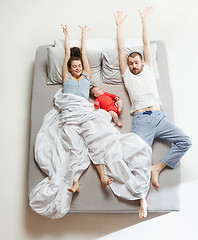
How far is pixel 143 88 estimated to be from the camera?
2.33 metres

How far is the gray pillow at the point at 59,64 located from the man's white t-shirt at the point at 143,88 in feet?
0.79

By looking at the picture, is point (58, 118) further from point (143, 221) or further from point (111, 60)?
point (143, 221)

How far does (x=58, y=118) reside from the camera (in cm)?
231

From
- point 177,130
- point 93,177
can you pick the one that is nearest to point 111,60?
point 177,130

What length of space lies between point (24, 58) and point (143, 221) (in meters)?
1.71

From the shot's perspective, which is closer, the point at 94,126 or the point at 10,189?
the point at 94,126

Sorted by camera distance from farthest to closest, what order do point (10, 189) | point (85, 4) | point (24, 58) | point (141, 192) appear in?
point (85, 4)
point (24, 58)
point (10, 189)
point (141, 192)

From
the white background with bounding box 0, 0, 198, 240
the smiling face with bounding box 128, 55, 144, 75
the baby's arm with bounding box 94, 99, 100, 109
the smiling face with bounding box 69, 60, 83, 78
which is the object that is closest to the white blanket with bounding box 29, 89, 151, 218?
the baby's arm with bounding box 94, 99, 100, 109

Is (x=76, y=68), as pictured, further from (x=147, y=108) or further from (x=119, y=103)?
(x=147, y=108)

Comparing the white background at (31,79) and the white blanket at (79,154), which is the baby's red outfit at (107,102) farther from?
the white background at (31,79)

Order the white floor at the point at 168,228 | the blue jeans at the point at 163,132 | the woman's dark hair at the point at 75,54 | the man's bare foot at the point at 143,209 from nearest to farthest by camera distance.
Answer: the man's bare foot at the point at 143,209 < the blue jeans at the point at 163,132 < the white floor at the point at 168,228 < the woman's dark hair at the point at 75,54

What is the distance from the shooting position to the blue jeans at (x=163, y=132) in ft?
7.01

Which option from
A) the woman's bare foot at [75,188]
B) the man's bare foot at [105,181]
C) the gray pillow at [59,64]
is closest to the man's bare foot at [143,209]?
the man's bare foot at [105,181]

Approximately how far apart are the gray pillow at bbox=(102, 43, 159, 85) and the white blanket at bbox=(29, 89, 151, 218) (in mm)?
281
